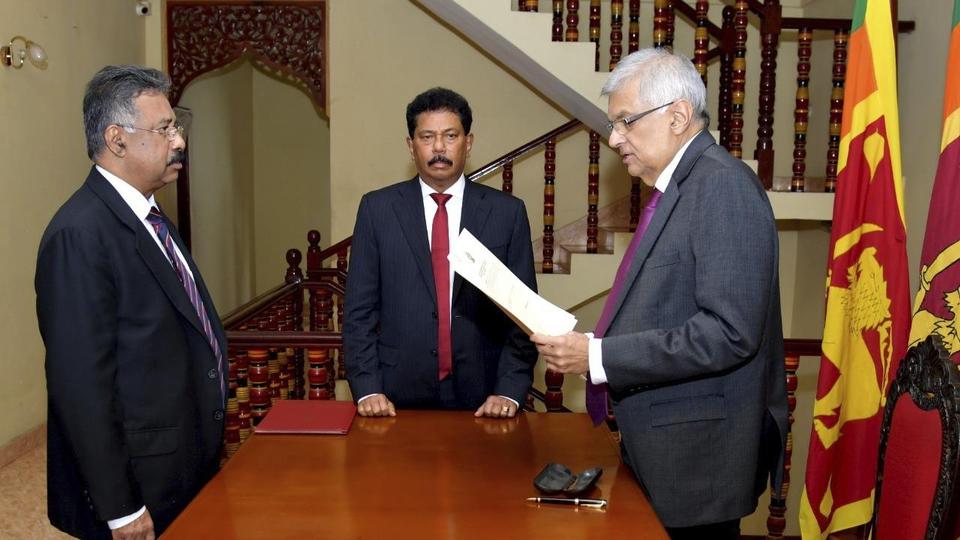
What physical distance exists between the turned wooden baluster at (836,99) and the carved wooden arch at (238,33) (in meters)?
4.11

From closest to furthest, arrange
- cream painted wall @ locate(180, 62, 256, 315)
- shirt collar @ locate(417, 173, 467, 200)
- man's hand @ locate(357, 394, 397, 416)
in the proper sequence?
man's hand @ locate(357, 394, 397, 416)
shirt collar @ locate(417, 173, 467, 200)
cream painted wall @ locate(180, 62, 256, 315)

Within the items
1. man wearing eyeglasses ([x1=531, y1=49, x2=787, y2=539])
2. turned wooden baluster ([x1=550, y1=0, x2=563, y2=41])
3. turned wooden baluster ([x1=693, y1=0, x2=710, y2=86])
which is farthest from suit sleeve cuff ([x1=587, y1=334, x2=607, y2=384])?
turned wooden baluster ([x1=550, y1=0, x2=563, y2=41])

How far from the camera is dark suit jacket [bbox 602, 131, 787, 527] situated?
1.75 metres

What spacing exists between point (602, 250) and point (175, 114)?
176 inches

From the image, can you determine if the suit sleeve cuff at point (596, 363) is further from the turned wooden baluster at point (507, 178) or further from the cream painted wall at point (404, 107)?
the cream painted wall at point (404, 107)

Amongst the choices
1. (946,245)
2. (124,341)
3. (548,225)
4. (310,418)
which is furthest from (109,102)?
(548,225)

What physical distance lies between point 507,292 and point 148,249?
0.82 m

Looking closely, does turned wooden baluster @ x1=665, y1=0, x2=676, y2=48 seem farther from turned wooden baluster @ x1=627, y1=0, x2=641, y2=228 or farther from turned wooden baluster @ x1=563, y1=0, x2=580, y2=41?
turned wooden baluster @ x1=563, y1=0, x2=580, y2=41

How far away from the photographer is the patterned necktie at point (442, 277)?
2.55 meters

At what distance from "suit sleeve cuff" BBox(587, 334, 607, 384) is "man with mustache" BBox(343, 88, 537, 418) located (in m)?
0.66

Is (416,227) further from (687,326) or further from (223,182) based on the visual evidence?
(223,182)

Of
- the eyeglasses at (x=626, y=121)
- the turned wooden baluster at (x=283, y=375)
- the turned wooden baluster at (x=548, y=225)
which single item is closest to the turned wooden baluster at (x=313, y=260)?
the turned wooden baluster at (x=548, y=225)

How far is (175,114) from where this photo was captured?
211cm

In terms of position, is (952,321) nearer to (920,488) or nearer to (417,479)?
(920,488)
